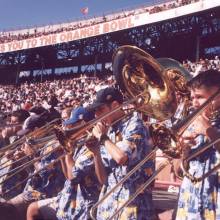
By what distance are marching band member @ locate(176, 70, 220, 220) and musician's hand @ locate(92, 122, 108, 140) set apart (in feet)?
2.19

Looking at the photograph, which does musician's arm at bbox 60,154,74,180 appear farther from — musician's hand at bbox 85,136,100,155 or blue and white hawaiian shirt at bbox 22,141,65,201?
blue and white hawaiian shirt at bbox 22,141,65,201

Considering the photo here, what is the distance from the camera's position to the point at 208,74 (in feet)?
8.99

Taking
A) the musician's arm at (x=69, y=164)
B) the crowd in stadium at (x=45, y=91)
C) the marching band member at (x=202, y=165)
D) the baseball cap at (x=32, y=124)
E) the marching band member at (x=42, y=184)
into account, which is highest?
the marching band member at (x=202, y=165)

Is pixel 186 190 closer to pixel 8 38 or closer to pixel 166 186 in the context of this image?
pixel 166 186

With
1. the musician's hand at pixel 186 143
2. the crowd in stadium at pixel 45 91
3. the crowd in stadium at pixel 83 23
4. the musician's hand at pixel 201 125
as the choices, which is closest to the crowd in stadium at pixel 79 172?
the musician's hand at pixel 186 143

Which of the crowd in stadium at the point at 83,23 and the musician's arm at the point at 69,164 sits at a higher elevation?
the crowd in stadium at the point at 83,23

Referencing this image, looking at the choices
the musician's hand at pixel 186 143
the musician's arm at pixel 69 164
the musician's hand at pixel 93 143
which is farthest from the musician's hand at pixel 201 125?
the musician's arm at pixel 69 164

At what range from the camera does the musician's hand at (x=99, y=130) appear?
9.87 ft

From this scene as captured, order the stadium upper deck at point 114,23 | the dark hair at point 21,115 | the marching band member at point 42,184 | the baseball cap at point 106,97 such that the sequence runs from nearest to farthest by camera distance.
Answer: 1. the baseball cap at point 106,97
2. the marching band member at point 42,184
3. the dark hair at point 21,115
4. the stadium upper deck at point 114,23

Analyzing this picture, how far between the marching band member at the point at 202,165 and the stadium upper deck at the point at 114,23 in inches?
657

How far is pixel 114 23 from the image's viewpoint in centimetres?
2230

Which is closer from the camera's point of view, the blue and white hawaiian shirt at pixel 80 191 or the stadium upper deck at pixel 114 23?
the blue and white hawaiian shirt at pixel 80 191

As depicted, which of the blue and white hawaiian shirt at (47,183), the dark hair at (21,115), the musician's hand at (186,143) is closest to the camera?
the musician's hand at (186,143)

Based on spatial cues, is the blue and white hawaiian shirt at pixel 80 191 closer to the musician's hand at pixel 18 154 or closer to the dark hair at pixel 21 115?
the musician's hand at pixel 18 154
